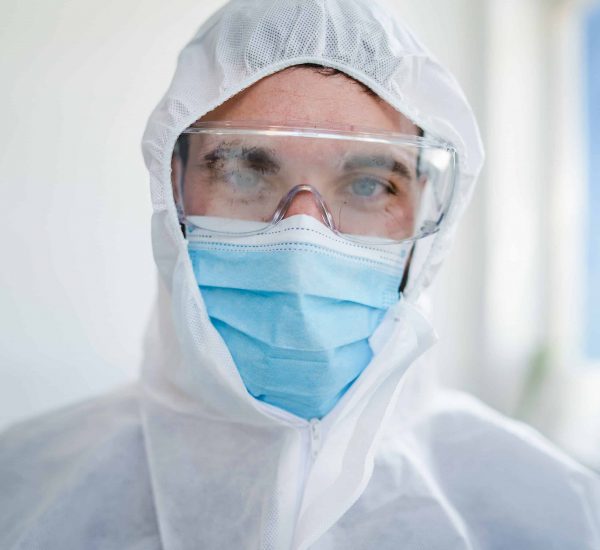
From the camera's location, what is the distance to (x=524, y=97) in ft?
7.20

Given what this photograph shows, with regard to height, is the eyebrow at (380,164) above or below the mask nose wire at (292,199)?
above

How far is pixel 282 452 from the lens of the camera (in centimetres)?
90

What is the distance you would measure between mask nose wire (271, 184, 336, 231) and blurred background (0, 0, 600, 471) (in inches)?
24.6

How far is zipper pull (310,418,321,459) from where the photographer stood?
0.90 m

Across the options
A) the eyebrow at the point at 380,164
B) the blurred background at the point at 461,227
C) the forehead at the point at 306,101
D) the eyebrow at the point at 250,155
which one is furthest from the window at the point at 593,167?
the eyebrow at the point at 250,155

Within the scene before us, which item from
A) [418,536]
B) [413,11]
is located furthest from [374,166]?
[413,11]

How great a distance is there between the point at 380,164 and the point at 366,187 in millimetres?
48

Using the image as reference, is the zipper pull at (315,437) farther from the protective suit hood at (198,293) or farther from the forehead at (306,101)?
the forehead at (306,101)

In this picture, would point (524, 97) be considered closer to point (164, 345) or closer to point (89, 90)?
point (89, 90)

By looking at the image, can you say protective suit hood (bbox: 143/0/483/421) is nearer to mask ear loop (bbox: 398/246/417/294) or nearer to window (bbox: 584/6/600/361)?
mask ear loop (bbox: 398/246/417/294)

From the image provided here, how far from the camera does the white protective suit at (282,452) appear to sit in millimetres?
876

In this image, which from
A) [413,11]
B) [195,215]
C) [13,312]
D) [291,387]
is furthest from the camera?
[413,11]

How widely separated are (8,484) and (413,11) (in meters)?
1.79

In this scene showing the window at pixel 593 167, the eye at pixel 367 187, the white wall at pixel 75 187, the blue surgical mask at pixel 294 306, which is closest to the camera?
the blue surgical mask at pixel 294 306
